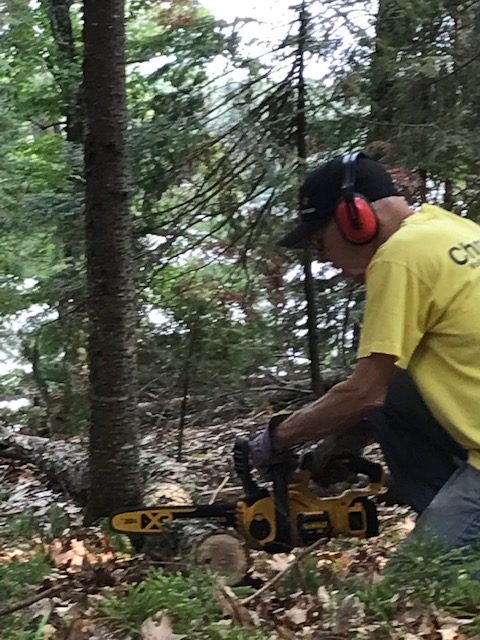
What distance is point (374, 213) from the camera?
337 centimetres

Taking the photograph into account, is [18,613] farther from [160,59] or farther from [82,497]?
[160,59]

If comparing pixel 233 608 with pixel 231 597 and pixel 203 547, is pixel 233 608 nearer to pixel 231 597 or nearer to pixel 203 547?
pixel 231 597

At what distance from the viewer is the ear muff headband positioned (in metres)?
3.31

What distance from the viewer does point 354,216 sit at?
10.9 ft

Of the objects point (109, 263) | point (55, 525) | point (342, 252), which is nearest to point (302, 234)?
point (342, 252)

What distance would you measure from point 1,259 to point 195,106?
15.7ft

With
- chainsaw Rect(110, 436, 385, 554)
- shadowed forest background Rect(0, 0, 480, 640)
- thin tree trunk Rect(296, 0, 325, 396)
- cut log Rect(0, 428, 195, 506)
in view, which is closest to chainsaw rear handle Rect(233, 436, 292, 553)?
chainsaw Rect(110, 436, 385, 554)

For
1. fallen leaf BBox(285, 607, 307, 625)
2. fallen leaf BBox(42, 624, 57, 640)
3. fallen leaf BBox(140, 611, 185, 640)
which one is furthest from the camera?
fallen leaf BBox(285, 607, 307, 625)

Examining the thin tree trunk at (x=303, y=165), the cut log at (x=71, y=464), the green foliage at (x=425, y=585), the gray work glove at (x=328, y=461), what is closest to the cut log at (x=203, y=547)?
the gray work glove at (x=328, y=461)

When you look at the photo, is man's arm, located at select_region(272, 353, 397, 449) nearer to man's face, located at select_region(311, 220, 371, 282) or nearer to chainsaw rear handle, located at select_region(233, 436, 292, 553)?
chainsaw rear handle, located at select_region(233, 436, 292, 553)

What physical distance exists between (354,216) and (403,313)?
0.45 metres

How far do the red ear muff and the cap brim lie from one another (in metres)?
0.16

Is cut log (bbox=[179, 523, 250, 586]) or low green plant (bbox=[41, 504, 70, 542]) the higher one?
cut log (bbox=[179, 523, 250, 586])

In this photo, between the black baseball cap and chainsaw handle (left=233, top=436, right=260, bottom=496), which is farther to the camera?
chainsaw handle (left=233, top=436, right=260, bottom=496)
